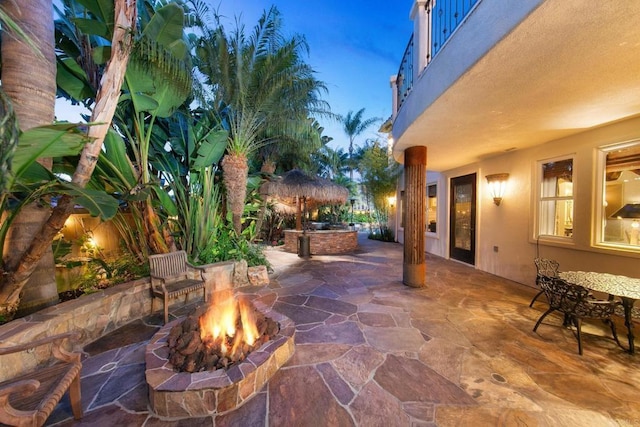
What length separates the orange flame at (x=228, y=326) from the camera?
2.40 m

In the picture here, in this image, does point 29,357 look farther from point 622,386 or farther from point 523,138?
point 523,138

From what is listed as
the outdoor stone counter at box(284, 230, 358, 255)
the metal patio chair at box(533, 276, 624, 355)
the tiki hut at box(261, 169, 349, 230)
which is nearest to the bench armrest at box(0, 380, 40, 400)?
the metal patio chair at box(533, 276, 624, 355)

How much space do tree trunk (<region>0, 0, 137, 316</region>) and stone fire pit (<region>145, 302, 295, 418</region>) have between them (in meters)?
1.60

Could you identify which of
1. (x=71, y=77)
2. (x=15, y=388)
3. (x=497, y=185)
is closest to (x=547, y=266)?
(x=497, y=185)

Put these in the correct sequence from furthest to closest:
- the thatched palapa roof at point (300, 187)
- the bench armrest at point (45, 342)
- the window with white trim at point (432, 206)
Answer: the window with white trim at point (432, 206)
the thatched palapa roof at point (300, 187)
the bench armrest at point (45, 342)

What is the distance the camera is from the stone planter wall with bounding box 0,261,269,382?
2.20 meters

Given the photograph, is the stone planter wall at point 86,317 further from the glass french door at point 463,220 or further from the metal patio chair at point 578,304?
the glass french door at point 463,220

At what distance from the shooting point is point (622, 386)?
2.22 metres

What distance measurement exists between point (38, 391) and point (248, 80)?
222 inches

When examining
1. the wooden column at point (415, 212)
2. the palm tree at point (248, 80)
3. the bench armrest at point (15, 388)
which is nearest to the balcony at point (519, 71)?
the wooden column at point (415, 212)

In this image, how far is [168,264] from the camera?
12.7 ft

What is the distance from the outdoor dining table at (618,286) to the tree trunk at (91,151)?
6.03 metres

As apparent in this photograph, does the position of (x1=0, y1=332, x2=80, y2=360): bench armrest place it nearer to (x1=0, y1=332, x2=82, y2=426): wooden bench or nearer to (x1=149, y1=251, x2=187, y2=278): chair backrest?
(x1=0, y1=332, x2=82, y2=426): wooden bench

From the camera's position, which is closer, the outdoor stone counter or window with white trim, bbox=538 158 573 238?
window with white trim, bbox=538 158 573 238
